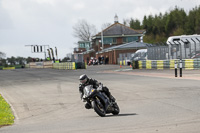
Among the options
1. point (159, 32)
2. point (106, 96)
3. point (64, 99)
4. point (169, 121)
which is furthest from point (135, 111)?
point (159, 32)

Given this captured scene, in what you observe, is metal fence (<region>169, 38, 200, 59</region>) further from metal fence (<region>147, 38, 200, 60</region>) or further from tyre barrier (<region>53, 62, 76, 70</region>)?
tyre barrier (<region>53, 62, 76, 70</region>)

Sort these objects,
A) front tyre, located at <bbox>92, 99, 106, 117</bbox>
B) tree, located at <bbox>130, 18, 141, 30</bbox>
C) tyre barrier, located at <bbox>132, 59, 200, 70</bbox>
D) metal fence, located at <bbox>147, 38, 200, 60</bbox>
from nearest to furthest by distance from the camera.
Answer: front tyre, located at <bbox>92, 99, 106, 117</bbox>, tyre barrier, located at <bbox>132, 59, 200, 70</bbox>, metal fence, located at <bbox>147, 38, 200, 60</bbox>, tree, located at <bbox>130, 18, 141, 30</bbox>

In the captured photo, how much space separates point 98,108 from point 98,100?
0.20m

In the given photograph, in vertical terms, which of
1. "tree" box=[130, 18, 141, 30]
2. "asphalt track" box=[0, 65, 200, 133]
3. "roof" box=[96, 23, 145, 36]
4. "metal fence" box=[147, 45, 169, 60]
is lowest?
"asphalt track" box=[0, 65, 200, 133]

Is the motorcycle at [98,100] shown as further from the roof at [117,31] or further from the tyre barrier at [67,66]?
the roof at [117,31]

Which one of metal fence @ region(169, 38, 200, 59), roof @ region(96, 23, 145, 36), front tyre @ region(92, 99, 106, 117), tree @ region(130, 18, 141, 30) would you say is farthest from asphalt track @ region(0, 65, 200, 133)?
tree @ region(130, 18, 141, 30)

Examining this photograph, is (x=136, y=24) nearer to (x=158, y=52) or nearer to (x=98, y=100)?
(x=158, y=52)

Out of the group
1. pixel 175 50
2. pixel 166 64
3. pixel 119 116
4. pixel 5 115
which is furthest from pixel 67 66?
pixel 119 116

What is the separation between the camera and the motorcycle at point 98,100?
32.1ft

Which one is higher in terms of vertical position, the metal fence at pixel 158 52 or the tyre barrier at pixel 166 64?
the metal fence at pixel 158 52

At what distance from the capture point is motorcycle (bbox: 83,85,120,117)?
979 centimetres

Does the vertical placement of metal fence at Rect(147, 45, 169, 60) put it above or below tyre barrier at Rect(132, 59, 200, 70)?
above

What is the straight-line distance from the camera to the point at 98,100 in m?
9.84

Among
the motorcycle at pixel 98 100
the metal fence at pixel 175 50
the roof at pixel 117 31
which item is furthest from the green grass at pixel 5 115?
the roof at pixel 117 31
